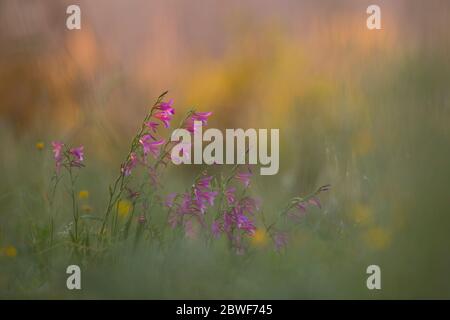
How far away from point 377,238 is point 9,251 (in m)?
1.26

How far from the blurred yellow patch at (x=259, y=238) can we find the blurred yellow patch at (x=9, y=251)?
0.83 m

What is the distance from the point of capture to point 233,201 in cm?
263

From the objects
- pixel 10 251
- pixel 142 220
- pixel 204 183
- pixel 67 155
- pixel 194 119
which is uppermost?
pixel 194 119

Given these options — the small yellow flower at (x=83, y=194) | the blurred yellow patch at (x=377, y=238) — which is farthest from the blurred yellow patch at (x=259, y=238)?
the small yellow flower at (x=83, y=194)

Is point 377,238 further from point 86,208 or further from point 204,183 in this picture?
point 86,208

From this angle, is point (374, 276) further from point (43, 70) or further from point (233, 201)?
point (43, 70)

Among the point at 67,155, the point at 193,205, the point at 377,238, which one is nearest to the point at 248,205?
the point at 193,205

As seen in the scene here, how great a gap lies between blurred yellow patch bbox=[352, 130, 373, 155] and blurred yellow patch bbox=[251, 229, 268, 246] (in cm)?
45

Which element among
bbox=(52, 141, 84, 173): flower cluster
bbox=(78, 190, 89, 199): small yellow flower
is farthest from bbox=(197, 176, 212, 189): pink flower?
bbox=(78, 190, 89, 199): small yellow flower

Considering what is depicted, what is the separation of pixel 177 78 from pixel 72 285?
2.20m

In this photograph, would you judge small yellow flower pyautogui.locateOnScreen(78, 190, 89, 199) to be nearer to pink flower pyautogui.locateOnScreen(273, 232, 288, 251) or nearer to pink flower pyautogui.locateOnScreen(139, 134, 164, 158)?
pink flower pyautogui.locateOnScreen(139, 134, 164, 158)

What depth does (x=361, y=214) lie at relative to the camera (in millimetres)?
2625

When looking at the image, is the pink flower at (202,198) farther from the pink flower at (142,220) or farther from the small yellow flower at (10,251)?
the small yellow flower at (10,251)
